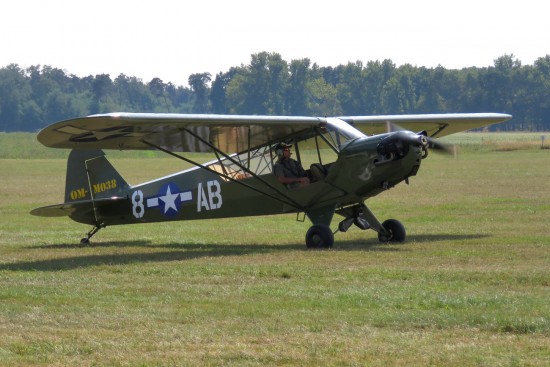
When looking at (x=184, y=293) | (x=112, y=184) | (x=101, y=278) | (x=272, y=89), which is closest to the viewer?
(x=184, y=293)

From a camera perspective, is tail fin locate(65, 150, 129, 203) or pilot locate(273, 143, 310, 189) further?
tail fin locate(65, 150, 129, 203)

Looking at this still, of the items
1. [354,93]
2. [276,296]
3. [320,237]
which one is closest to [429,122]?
[320,237]

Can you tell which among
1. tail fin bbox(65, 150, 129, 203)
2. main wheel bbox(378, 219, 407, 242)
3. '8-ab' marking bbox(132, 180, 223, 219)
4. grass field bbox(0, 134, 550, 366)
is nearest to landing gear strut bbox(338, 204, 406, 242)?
main wheel bbox(378, 219, 407, 242)

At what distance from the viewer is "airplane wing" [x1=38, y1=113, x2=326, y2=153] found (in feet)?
46.4

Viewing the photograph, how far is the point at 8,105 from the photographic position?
516 feet

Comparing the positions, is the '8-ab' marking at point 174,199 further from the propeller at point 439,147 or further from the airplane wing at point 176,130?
the propeller at point 439,147

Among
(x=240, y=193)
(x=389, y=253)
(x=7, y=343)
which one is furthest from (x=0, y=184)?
(x=7, y=343)

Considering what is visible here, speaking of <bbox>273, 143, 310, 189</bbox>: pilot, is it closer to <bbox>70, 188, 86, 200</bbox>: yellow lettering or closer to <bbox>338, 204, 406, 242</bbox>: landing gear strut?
<bbox>338, 204, 406, 242</bbox>: landing gear strut

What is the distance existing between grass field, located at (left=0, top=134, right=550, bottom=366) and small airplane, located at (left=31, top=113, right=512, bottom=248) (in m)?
0.50

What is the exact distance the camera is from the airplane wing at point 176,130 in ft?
46.5

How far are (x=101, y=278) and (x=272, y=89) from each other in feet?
460

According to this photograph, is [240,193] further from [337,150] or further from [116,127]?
[116,127]

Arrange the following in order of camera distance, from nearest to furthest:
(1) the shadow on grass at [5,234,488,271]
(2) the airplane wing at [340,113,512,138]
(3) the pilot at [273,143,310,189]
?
(1) the shadow on grass at [5,234,488,271], (3) the pilot at [273,143,310,189], (2) the airplane wing at [340,113,512,138]

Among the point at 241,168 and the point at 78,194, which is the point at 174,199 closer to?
the point at 241,168
